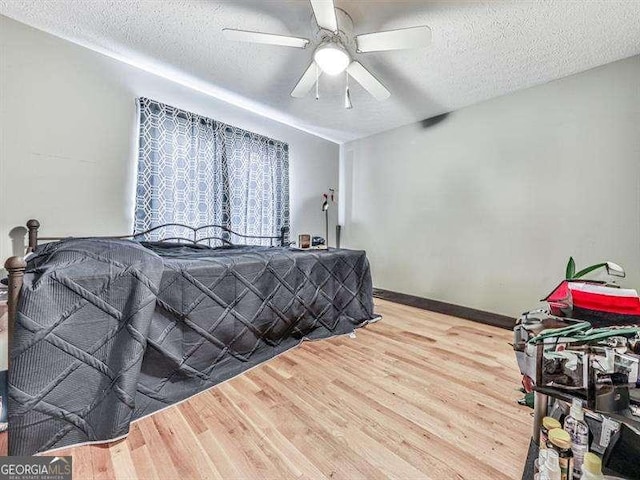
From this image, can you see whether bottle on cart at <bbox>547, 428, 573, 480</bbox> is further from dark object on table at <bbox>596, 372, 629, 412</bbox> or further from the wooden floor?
the wooden floor

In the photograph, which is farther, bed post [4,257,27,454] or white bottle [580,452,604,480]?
bed post [4,257,27,454]

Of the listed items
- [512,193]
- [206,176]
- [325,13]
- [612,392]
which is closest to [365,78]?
[325,13]

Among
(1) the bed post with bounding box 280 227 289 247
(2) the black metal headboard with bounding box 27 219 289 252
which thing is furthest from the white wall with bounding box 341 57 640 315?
(2) the black metal headboard with bounding box 27 219 289 252

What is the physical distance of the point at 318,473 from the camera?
1.00 metres

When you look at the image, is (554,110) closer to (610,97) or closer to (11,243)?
(610,97)

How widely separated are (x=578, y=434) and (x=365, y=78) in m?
2.19

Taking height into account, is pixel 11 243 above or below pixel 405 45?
below

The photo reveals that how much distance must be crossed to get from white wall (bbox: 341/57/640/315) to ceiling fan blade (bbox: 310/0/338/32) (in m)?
2.27

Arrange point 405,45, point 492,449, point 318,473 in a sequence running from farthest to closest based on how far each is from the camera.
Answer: point 405,45 → point 492,449 → point 318,473

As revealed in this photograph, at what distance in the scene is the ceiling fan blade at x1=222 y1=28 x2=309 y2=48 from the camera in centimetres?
160

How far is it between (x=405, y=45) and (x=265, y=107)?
2.01 m

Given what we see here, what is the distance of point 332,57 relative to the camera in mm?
1690

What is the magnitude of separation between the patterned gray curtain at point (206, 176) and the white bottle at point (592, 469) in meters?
2.92

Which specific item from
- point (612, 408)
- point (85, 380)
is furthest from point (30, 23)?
point (612, 408)
